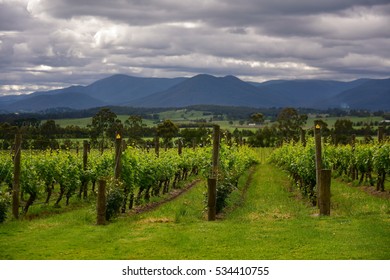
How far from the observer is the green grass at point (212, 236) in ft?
38.1

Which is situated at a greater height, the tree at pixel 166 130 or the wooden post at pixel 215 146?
the wooden post at pixel 215 146

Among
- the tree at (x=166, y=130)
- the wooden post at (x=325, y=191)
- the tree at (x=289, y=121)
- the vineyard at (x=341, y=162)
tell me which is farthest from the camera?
the tree at (x=289, y=121)

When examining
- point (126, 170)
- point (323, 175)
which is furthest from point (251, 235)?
point (126, 170)

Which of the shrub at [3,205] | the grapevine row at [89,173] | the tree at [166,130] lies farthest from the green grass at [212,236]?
the tree at [166,130]

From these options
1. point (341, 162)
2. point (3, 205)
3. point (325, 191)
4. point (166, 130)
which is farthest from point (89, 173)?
point (166, 130)

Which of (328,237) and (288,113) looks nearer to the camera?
(328,237)

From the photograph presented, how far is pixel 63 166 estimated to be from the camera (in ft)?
79.0

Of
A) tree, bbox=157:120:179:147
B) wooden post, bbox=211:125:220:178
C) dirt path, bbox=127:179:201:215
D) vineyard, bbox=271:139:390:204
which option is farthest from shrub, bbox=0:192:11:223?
tree, bbox=157:120:179:147

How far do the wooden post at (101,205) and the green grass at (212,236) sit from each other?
1.05 feet

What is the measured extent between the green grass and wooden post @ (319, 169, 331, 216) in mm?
359

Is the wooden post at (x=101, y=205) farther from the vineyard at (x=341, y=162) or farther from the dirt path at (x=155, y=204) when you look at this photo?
the vineyard at (x=341, y=162)

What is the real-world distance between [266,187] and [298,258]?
777 inches

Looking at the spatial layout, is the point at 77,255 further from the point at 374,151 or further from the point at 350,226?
the point at 374,151

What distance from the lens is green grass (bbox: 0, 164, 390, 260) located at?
11602 millimetres
